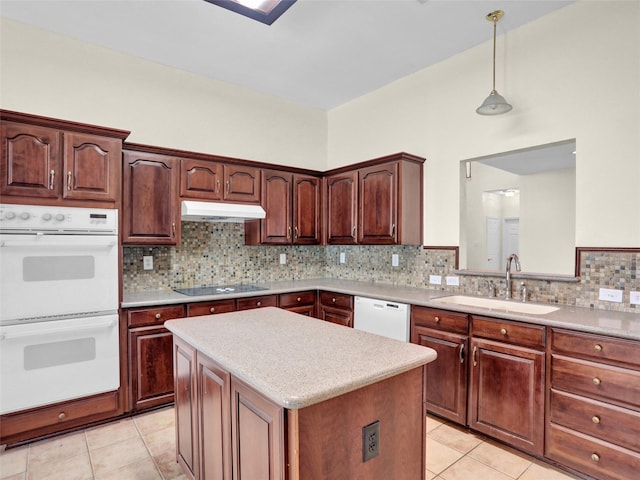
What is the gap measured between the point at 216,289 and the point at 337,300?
118cm

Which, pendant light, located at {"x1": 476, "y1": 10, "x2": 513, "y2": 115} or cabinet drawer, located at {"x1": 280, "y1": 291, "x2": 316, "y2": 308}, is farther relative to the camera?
cabinet drawer, located at {"x1": 280, "y1": 291, "x2": 316, "y2": 308}

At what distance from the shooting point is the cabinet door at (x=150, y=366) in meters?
2.78

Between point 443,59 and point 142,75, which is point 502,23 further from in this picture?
point 142,75

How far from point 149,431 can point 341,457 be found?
2024 millimetres

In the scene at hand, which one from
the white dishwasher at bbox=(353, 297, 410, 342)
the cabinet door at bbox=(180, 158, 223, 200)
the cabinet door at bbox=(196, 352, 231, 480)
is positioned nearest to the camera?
the cabinet door at bbox=(196, 352, 231, 480)

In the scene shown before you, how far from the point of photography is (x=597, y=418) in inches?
76.9

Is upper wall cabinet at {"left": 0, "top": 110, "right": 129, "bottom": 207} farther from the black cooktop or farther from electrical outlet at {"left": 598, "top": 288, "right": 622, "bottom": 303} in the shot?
electrical outlet at {"left": 598, "top": 288, "right": 622, "bottom": 303}

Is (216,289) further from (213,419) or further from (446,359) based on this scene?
(446,359)

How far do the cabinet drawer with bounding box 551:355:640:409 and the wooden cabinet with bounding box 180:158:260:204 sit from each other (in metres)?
2.86

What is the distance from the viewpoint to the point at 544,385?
2.15 m

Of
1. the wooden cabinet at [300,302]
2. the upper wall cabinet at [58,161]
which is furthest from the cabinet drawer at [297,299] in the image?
the upper wall cabinet at [58,161]

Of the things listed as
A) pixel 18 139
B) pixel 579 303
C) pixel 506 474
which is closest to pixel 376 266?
pixel 579 303

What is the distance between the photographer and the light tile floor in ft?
6.97

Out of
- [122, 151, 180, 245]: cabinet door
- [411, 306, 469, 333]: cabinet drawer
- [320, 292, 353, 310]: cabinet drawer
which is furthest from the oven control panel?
[411, 306, 469, 333]: cabinet drawer
